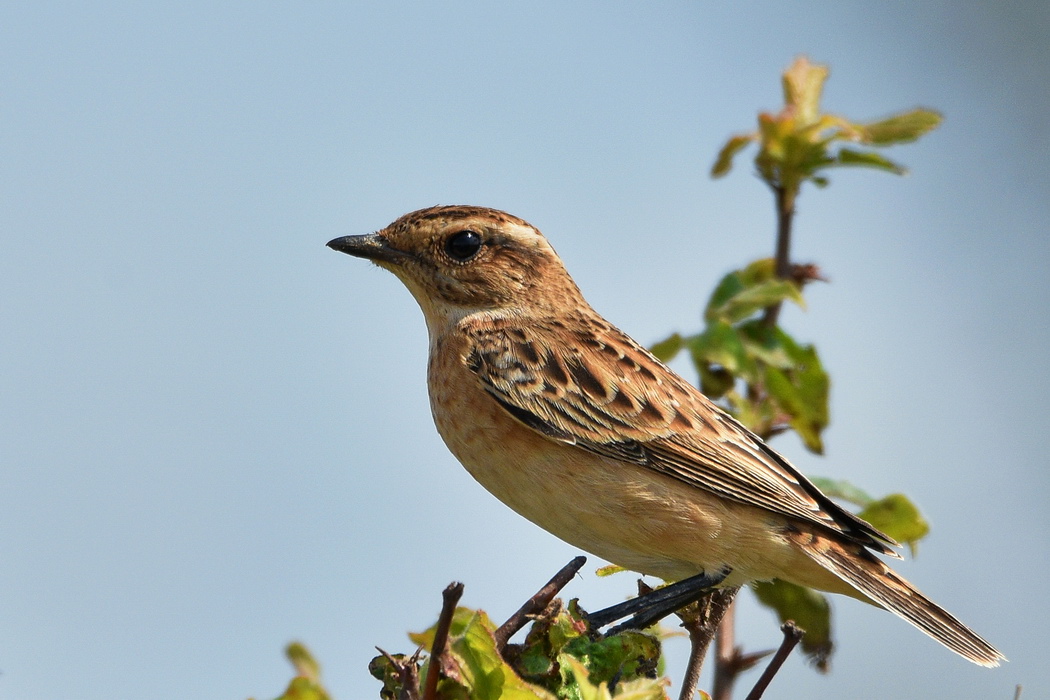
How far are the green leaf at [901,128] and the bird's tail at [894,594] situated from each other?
189cm

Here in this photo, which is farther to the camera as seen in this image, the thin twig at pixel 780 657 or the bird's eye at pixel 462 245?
the bird's eye at pixel 462 245

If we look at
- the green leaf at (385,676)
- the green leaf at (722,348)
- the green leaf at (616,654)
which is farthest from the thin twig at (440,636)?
the green leaf at (722,348)

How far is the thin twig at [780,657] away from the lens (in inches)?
127

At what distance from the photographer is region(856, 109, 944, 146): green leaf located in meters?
5.82

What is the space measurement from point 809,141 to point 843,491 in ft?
5.44

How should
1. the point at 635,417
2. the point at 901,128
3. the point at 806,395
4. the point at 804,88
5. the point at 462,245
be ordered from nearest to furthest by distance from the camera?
the point at 806,395 < the point at 901,128 < the point at 635,417 < the point at 804,88 < the point at 462,245

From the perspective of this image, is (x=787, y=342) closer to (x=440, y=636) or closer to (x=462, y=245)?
(x=462, y=245)

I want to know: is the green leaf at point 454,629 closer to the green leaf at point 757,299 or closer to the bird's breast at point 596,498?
the bird's breast at point 596,498

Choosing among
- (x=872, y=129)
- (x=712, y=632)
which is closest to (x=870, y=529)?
(x=712, y=632)

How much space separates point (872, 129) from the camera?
5906 millimetres

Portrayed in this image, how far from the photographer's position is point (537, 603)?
379cm

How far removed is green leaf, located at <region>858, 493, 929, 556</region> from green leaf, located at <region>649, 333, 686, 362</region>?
112cm

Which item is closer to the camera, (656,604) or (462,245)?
(656,604)

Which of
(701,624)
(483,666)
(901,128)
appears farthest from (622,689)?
(901,128)
